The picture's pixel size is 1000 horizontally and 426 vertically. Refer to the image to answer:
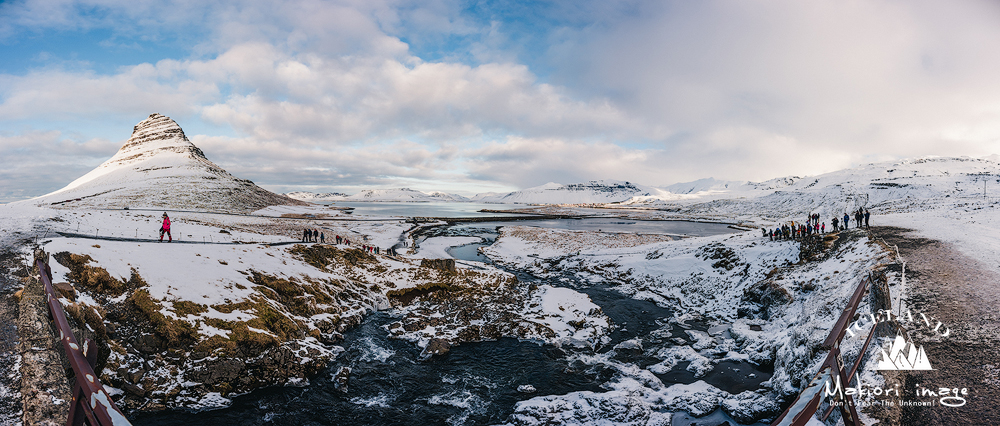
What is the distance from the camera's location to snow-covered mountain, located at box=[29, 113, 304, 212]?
302ft

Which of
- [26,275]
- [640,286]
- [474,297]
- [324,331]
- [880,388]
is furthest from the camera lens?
[640,286]

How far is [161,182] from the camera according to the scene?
364ft

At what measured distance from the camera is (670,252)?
35.2 metres

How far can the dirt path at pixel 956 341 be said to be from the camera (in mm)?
7379

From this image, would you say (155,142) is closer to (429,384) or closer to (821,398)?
(429,384)

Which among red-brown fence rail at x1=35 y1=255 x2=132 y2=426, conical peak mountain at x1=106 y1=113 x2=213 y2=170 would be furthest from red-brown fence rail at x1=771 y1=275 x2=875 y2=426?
conical peak mountain at x1=106 y1=113 x2=213 y2=170

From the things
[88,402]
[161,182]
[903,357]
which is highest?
[161,182]

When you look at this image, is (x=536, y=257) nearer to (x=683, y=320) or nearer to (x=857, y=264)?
(x=683, y=320)

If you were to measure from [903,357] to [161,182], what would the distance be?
507ft

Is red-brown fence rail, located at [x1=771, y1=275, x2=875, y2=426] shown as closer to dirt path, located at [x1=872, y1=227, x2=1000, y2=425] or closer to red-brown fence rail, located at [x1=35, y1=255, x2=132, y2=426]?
dirt path, located at [x1=872, y1=227, x2=1000, y2=425]

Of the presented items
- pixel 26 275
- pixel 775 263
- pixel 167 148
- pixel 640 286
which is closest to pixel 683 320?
pixel 640 286

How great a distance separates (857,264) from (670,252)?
17.4 m

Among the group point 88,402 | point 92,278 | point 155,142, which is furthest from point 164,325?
point 155,142

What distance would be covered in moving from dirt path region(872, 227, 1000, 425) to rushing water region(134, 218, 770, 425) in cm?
569
